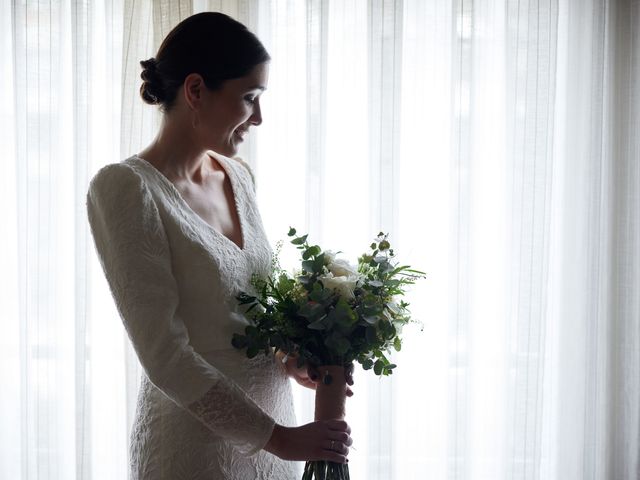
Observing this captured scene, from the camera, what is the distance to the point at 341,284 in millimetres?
1291

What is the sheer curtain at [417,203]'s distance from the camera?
2658mm

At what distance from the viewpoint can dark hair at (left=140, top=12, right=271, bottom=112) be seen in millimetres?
1280

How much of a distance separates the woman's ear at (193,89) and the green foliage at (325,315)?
1.04ft

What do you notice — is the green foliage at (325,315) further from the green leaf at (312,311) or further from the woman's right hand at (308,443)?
the woman's right hand at (308,443)

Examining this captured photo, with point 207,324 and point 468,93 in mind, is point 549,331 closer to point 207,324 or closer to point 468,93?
point 468,93

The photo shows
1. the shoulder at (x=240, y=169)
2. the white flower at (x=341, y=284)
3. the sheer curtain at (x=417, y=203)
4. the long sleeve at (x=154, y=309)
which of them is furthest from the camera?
the sheer curtain at (x=417, y=203)

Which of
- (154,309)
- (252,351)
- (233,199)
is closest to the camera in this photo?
(154,309)

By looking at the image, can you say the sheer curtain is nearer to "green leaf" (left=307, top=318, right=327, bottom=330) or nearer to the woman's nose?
the woman's nose

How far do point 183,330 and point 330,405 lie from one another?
0.34 metres

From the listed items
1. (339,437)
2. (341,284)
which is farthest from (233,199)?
(339,437)

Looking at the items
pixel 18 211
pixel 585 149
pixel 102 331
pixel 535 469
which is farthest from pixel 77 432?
pixel 585 149

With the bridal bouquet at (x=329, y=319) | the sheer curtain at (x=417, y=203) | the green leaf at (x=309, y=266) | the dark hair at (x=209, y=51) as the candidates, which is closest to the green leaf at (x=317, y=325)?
the bridal bouquet at (x=329, y=319)

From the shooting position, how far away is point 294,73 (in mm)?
2658

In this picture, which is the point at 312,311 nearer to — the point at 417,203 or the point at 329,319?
the point at 329,319
